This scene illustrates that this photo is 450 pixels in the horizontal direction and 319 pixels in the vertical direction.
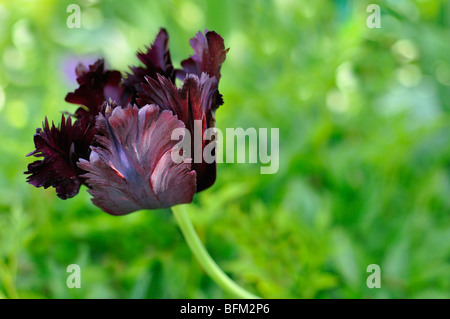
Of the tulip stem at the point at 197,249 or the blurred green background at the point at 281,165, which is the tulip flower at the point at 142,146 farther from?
the blurred green background at the point at 281,165

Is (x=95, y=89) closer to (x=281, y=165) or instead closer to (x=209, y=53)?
(x=209, y=53)

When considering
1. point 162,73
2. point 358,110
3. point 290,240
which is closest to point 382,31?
point 358,110

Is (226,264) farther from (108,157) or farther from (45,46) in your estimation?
(45,46)

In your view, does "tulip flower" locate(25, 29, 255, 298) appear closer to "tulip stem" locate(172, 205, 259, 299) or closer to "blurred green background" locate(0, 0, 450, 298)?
"tulip stem" locate(172, 205, 259, 299)

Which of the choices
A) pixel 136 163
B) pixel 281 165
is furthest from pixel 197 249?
pixel 281 165

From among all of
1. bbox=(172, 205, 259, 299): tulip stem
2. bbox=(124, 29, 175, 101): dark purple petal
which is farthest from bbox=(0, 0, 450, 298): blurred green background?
bbox=(124, 29, 175, 101): dark purple petal
